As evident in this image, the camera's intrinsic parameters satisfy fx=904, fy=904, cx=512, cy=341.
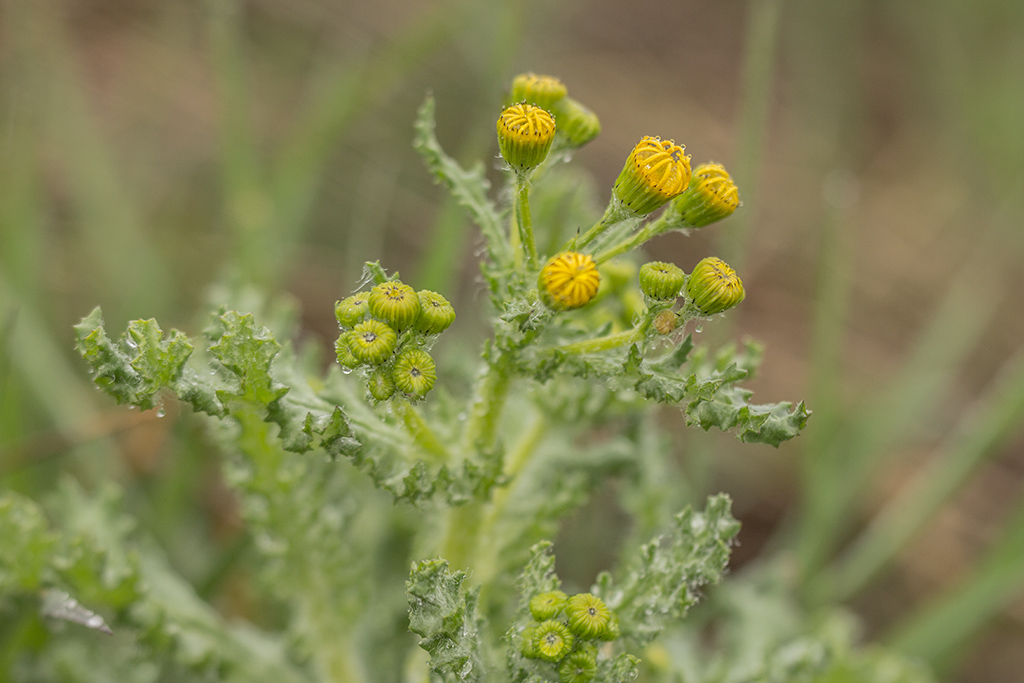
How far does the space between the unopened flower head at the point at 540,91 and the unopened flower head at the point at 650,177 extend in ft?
1.10

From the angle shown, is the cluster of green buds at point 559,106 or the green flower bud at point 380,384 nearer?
the green flower bud at point 380,384

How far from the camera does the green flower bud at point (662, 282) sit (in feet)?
5.74

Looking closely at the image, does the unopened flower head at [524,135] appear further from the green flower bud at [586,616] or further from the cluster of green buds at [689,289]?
the green flower bud at [586,616]

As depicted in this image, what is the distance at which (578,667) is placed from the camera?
68.1 inches

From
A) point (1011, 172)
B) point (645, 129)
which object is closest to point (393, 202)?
point (645, 129)

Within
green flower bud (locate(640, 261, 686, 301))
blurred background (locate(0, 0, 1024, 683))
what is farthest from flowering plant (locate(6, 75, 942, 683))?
blurred background (locate(0, 0, 1024, 683))

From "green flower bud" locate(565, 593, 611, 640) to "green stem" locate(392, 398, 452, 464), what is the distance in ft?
1.58

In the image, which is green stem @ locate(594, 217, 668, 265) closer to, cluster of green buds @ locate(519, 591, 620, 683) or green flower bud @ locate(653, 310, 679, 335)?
green flower bud @ locate(653, 310, 679, 335)

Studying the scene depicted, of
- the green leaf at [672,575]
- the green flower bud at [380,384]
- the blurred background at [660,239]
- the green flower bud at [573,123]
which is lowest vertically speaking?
the green leaf at [672,575]

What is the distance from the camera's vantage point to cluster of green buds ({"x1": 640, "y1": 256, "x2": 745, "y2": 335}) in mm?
1755

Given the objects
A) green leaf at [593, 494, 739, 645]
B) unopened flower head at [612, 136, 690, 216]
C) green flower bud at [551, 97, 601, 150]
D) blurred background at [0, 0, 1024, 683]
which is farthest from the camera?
blurred background at [0, 0, 1024, 683]

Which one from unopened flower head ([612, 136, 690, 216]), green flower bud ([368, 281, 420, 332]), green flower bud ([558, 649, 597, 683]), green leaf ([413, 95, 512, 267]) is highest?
green leaf ([413, 95, 512, 267])

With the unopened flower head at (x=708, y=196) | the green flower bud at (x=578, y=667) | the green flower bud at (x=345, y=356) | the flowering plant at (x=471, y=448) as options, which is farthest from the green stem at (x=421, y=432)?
the unopened flower head at (x=708, y=196)

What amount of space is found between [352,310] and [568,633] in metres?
0.74
